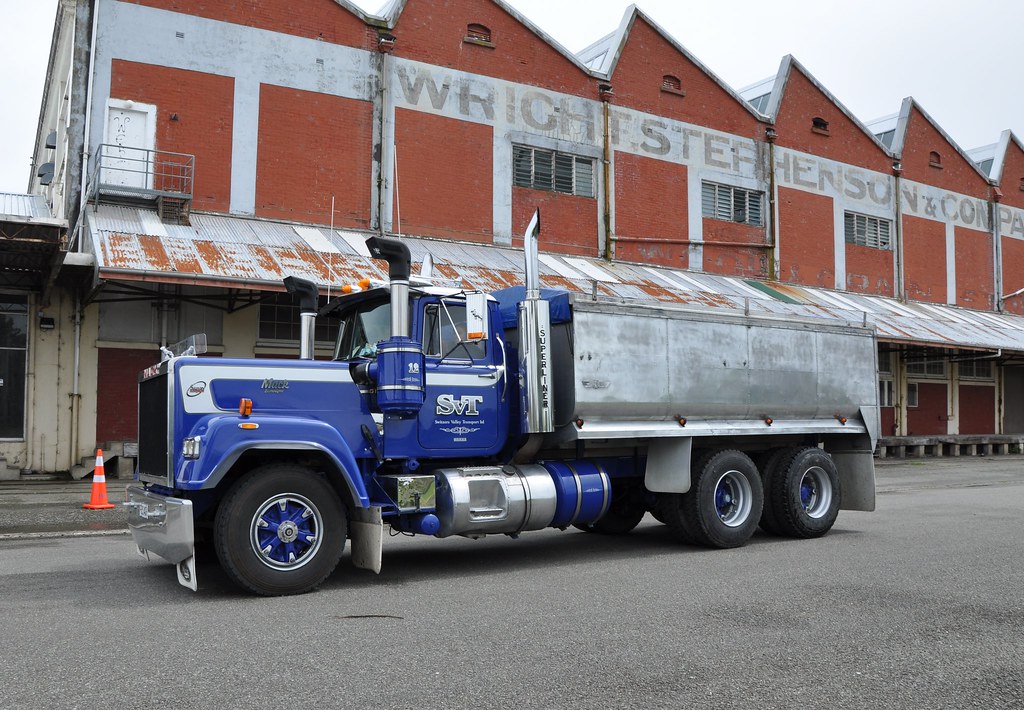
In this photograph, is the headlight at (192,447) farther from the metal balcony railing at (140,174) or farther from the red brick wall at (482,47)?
the red brick wall at (482,47)

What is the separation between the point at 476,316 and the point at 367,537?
220 centimetres

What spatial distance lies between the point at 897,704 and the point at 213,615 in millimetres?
4674

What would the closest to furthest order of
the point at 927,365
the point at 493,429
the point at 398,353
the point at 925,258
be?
the point at 398,353, the point at 493,429, the point at 927,365, the point at 925,258

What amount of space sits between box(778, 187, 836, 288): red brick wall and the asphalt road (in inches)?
812

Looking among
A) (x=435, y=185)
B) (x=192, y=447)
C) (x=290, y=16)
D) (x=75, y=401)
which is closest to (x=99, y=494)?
(x=75, y=401)

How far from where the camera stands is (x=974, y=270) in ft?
118

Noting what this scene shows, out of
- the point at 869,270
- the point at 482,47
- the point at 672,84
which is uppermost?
the point at 672,84

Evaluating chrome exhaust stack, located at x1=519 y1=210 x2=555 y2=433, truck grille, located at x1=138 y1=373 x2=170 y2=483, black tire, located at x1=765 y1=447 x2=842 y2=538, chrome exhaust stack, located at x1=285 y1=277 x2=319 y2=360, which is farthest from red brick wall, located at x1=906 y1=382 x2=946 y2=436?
truck grille, located at x1=138 y1=373 x2=170 y2=483

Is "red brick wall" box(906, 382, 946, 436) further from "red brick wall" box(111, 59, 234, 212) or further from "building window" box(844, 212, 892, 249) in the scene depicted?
"red brick wall" box(111, 59, 234, 212)

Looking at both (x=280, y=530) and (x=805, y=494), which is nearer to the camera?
(x=280, y=530)

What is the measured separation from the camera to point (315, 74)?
21688mm

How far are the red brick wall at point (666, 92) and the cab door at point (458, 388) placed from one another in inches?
743

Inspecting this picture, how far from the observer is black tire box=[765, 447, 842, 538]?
1100 centimetres

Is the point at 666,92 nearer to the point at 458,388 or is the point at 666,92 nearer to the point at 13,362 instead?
the point at 13,362
